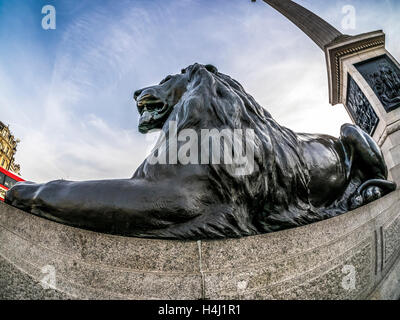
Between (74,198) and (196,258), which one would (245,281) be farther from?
(74,198)

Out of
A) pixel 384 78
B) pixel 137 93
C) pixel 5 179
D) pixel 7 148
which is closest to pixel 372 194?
pixel 137 93

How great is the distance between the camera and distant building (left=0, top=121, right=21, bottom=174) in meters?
37.2

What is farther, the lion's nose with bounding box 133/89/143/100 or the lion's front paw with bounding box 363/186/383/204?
the lion's nose with bounding box 133/89/143/100

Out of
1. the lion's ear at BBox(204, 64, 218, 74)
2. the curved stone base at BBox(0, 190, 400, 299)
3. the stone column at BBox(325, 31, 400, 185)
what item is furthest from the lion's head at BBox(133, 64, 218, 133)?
the stone column at BBox(325, 31, 400, 185)

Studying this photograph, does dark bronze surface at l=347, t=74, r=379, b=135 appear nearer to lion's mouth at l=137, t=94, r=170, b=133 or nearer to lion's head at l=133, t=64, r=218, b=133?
lion's head at l=133, t=64, r=218, b=133

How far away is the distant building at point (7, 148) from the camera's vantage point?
3725cm

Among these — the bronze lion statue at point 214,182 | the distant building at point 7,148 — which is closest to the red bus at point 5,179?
the bronze lion statue at point 214,182

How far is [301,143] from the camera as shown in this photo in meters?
2.37

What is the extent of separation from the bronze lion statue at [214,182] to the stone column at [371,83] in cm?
766

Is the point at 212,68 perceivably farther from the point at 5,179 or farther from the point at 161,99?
the point at 5,179

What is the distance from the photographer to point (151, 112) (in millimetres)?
2486

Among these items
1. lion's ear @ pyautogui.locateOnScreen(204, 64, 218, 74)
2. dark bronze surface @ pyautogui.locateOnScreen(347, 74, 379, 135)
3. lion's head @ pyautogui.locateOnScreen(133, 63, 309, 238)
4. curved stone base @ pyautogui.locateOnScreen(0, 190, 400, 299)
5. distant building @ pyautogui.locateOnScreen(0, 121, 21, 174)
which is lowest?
curved stone base @ pyautogui.locateOnScreen(0, 190, 400, 299)

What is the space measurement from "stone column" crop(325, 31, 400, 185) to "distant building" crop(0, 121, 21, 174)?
43.3 metres

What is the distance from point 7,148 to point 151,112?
158 ft
